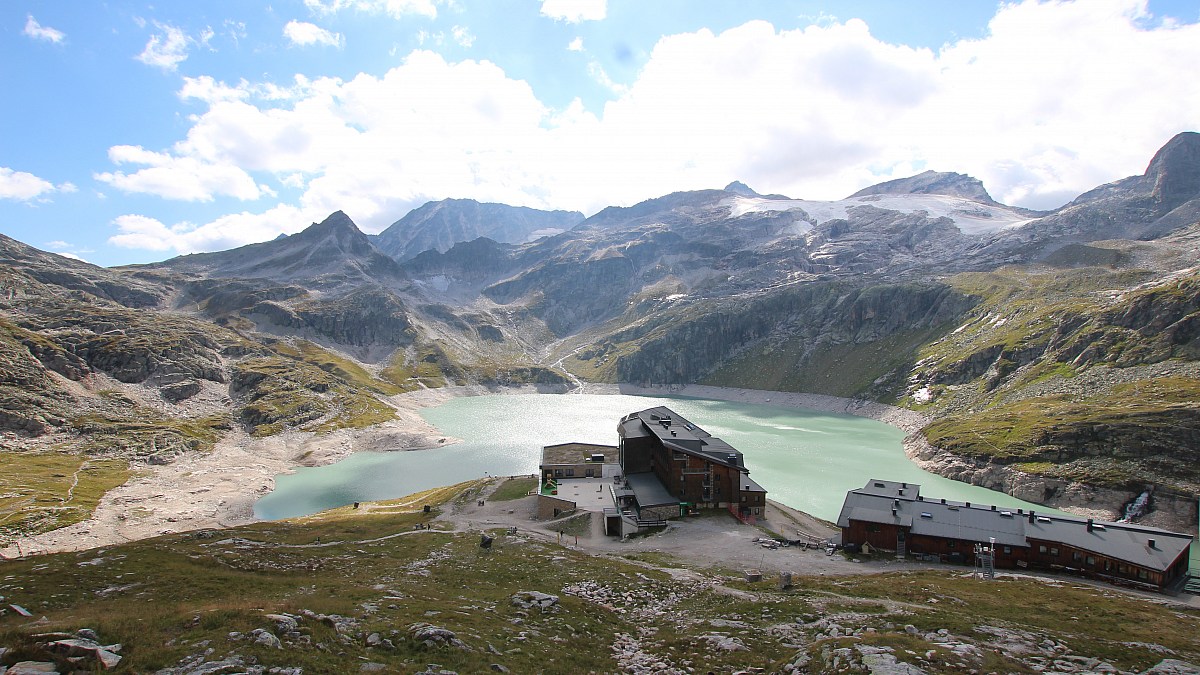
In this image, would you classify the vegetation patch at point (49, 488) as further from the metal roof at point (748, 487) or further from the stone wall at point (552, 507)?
the metal roof at point (748, 487)

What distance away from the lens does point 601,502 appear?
60.8m

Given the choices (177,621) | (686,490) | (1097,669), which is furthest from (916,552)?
(177,621)

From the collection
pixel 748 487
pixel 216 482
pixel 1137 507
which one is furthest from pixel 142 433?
pixel 1137 507

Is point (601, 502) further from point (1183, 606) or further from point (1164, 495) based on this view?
point (1164, 495)

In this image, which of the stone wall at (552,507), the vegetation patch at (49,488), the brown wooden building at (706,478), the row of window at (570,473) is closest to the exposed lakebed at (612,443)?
the brown wooden building at (706,478)

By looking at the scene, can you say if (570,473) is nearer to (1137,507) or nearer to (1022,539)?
(1022,539)

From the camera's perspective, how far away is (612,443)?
434 feet

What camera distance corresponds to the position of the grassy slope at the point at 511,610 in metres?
16.7

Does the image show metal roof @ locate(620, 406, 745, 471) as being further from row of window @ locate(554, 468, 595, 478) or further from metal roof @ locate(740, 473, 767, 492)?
row of window @ locate(554, 468, 595, 478)

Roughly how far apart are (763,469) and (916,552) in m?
52.5

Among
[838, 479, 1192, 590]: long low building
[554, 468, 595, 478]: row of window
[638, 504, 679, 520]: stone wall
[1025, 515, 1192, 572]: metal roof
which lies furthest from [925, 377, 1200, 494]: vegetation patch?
[554, 468, 595, 478]: row of window

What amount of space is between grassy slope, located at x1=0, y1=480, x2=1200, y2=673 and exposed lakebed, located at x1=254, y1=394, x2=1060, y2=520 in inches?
1765

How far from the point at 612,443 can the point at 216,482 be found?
81259mm

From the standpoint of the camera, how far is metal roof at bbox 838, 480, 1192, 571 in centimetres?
4162
